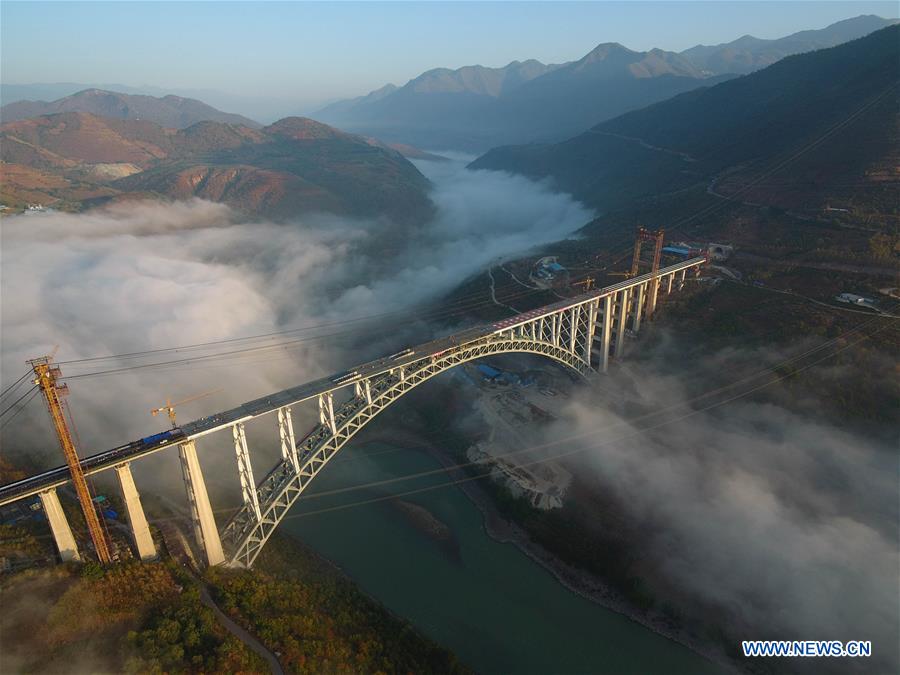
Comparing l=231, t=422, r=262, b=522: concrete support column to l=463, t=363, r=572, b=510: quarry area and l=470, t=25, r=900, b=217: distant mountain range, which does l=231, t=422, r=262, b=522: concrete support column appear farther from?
l=470, t=25, r=900, b=217: distant mountain range

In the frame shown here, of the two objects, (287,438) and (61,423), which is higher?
(61,423)

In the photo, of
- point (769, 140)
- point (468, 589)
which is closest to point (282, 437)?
point (468, 589)

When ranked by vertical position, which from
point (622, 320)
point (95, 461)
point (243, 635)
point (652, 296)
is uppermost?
point (95, 461)

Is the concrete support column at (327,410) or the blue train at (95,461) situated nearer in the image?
the blue train at (95,461)

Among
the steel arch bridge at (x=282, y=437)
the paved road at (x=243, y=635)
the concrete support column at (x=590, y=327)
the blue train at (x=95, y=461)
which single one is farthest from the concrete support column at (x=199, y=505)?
the concrete support column at (x=590, y=327)

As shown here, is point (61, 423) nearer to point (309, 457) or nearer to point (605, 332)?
point (309, 457)

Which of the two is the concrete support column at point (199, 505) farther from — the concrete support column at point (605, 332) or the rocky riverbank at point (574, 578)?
the concrete support column at point (605, 332)
